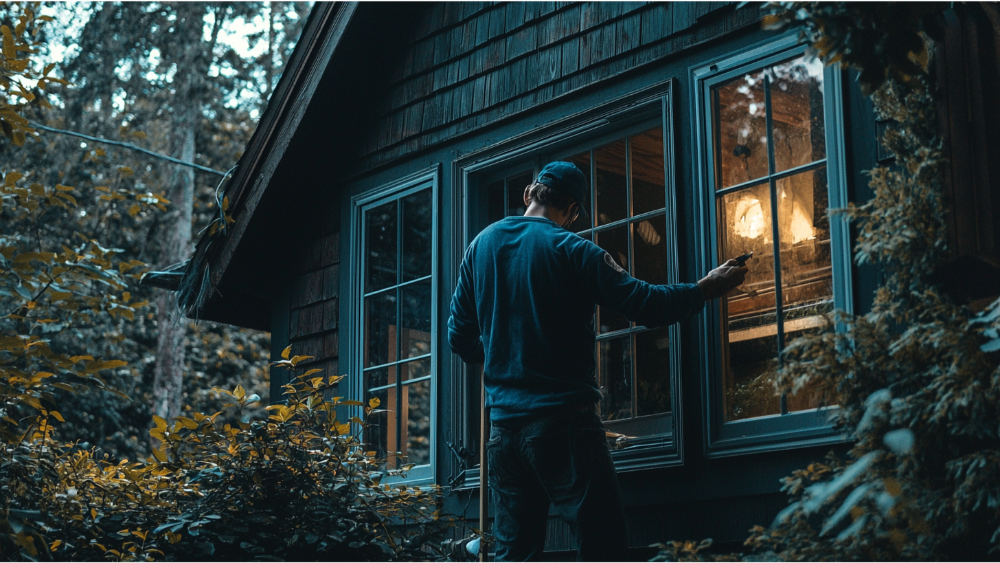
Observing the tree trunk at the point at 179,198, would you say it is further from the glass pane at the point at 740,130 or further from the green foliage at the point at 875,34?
the green foliage at the point at 875,34

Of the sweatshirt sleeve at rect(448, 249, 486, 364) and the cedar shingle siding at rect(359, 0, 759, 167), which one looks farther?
the cedar shingle siding at rect(359, 0, 759, 167)

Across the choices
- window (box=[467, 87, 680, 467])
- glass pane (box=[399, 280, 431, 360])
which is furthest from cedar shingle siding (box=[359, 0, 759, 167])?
glass pane (box=[399, 280, 431, 360])

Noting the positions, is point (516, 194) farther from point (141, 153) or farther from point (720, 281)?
point (141, 153)

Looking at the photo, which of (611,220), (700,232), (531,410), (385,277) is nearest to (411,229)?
(385,277)

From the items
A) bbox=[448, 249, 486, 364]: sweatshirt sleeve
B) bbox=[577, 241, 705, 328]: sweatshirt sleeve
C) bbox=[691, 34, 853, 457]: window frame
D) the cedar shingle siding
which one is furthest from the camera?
the cedar shingle siding

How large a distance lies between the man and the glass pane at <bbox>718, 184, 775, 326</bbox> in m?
0.57

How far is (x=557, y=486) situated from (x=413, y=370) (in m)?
2.65

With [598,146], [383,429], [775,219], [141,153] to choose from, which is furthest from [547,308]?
[141,153]

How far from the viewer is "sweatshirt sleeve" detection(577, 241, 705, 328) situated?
3.56 metres

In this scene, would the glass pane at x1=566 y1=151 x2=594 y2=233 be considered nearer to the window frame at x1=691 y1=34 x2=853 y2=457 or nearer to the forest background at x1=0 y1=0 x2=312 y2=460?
the window frame at x1=691 y1=34 x2=853 y2=457

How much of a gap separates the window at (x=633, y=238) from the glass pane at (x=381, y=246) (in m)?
1.37

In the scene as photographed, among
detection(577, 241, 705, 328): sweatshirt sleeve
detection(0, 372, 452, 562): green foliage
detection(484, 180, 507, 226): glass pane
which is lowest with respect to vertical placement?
detection(0, 372, 452, 562): green foliage

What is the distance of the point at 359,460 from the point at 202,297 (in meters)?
2.76

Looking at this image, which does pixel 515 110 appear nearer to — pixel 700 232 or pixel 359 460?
pixel 700 232
